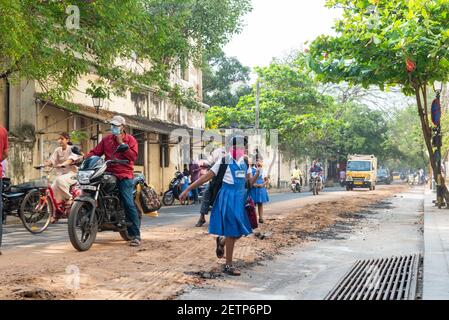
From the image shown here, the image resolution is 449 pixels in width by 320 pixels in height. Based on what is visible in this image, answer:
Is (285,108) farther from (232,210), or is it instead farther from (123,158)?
(232,210)

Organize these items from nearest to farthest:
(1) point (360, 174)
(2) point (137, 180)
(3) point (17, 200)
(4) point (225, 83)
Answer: (2) point (137, 180) < (3) point (17, 200) < (1) point (360, 174) < (4) point (225, 83)

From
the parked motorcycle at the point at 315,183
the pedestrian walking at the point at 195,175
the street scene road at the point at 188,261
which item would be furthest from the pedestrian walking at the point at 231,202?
the parked motorcycle at the point at 315,183


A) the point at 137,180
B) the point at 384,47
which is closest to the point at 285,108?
the point at 384,47

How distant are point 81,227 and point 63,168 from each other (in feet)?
11.4

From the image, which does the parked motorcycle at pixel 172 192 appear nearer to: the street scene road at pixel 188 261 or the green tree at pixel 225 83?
the street scene road at pixel 188 261

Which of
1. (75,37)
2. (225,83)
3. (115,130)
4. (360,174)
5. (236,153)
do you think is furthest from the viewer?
(225,83)

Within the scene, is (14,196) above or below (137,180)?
below

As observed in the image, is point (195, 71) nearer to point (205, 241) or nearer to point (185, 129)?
point (185, 129)

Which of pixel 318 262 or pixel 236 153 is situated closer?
pixel 236 153

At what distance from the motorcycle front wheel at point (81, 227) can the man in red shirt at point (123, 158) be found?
54 cm

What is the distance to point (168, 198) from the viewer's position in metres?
21.6

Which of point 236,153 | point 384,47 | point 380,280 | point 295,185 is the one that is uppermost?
point 384,47

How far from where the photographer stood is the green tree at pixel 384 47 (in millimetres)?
12664

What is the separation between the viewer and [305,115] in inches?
1547
